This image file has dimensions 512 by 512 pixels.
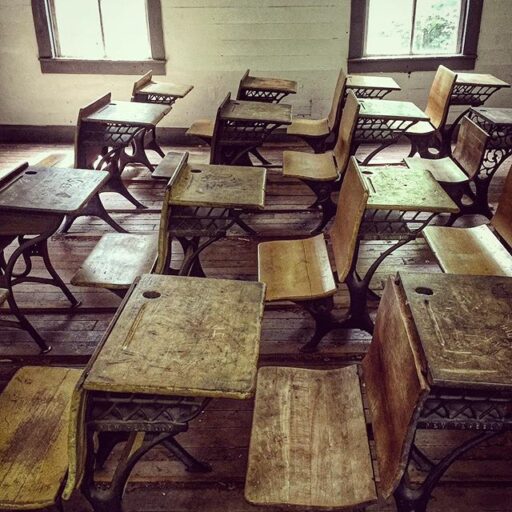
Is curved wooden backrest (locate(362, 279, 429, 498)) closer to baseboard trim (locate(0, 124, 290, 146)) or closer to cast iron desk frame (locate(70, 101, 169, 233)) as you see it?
cast iron desk frame (locate(70, 101, 169, 233))

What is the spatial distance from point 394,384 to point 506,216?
1708 mm

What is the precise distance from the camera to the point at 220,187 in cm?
294

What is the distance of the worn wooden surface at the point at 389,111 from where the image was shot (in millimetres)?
4508

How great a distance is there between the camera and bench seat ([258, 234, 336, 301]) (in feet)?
8.79

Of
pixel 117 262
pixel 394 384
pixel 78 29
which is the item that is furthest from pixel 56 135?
pixel 394 384

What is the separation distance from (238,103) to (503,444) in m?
3.39

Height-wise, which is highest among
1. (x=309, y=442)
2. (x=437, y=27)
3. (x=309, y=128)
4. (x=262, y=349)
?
(x=437, y=27)

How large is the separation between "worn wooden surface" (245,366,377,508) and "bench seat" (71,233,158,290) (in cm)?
98

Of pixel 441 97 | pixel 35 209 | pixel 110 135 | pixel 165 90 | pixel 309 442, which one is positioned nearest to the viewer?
pixel 309 442

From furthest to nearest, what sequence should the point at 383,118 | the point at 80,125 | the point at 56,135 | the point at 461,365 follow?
the point at 56,135 < the point at 383,118 < the point at 80,125 < the point at 461,365

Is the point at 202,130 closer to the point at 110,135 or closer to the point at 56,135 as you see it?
the point at 110,135

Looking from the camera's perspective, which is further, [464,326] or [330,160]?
[330,160]

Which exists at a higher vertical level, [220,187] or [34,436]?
[220,187]

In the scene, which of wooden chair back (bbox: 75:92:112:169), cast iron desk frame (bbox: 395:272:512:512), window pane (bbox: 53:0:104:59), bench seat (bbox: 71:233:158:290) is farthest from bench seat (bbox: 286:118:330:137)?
cast iron desk frame (bbox: 395:272:512:512)
